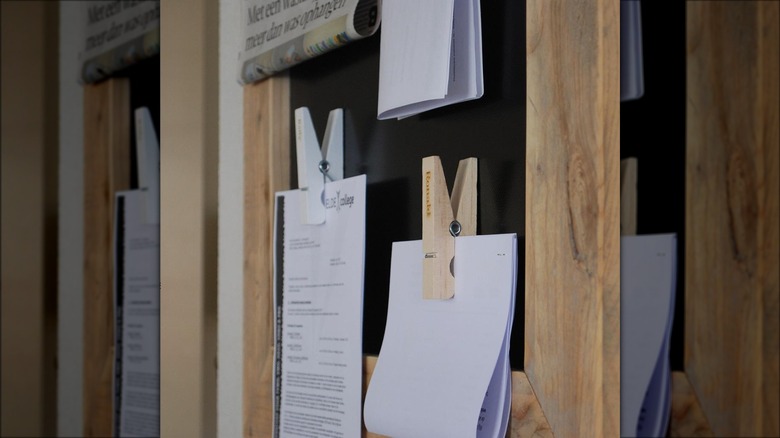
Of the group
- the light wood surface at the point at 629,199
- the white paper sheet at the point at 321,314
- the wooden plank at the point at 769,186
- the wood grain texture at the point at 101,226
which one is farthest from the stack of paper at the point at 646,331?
the wood grain texture at the point at 101,226

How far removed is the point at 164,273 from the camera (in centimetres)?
171

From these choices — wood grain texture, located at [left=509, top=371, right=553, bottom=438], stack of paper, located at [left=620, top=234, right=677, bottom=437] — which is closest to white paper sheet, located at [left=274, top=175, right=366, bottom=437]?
wood grain texture, located at [left=509, top=371, right=553, bottom=438]

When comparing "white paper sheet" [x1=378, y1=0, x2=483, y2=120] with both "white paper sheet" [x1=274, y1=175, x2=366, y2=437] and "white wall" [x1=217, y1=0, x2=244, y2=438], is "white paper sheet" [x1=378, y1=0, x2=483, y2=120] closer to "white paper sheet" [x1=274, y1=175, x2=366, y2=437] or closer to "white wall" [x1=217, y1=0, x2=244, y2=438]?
"white paper sheet" [x1=274, y1=175, x2=366, y2=437]

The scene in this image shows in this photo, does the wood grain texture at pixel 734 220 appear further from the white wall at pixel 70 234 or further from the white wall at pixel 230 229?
the white wall at pixel 70 234

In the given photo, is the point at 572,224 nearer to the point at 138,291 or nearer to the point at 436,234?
the point at 436,234

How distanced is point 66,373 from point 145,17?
0.92 m

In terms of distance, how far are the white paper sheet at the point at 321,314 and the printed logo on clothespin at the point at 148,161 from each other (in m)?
0.82

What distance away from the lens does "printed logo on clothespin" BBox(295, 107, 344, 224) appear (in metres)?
1.51

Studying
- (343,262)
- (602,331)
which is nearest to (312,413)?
(343,262)

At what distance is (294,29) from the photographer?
155cm

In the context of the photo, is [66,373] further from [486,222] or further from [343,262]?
[486,222]

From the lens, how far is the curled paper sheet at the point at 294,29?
4.60 feet

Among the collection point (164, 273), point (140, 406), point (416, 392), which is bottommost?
point (140, 406)

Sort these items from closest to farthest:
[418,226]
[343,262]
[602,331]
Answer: [602,331]
[418,226]
[343,262]
